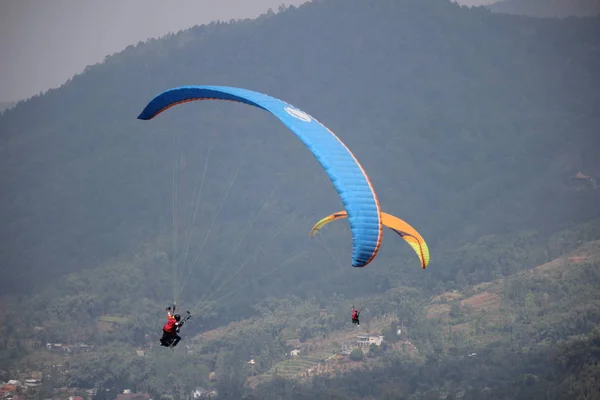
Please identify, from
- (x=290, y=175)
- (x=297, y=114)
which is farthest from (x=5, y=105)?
(x=297, y=114)

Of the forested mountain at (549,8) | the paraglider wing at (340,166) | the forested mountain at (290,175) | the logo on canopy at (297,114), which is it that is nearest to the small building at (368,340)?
the forested mountain at (290,175)

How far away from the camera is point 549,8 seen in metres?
192

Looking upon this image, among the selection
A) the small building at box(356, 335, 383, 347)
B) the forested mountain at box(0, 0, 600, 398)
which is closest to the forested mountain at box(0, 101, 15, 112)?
the forested mountain at box(0, 0, 600, 398)

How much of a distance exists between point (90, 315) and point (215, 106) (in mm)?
55663

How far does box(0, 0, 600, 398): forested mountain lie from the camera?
11012cm

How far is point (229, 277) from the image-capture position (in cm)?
12056

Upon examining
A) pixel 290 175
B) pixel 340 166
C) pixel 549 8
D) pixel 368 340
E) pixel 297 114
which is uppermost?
pixel 549 8

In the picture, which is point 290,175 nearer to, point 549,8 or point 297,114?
point 549,8

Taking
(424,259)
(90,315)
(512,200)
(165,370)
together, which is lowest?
(424,259)

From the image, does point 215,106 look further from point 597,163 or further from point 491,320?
point 491,320

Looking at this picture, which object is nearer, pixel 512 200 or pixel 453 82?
pixel 512 200

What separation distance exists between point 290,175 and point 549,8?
61057 mm

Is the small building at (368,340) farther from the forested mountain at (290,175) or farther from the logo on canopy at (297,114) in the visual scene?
the logo on canopy at (297,114)

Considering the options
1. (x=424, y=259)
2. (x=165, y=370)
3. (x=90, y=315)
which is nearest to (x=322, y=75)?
(x=90, y=315)
